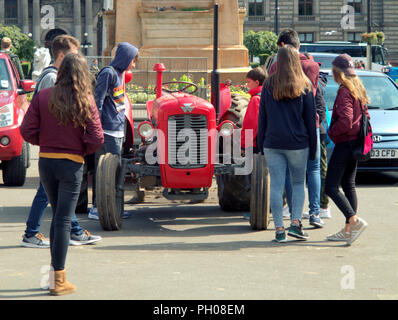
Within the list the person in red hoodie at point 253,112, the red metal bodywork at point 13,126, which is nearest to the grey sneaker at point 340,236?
the person in red hoodie at point 253,112

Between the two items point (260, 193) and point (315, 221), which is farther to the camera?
point (315, 221)

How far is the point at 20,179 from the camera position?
12.2 meters

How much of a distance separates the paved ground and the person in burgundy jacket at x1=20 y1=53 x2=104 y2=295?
1.62 feet

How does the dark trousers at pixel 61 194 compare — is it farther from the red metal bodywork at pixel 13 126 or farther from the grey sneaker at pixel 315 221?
the red metal bodywork at pixel 13 126

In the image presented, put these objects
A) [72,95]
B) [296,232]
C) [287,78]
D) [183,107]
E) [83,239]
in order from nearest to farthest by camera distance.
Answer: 1. [72,95]
2. [287,78]
3. [83,239]
4. [296,232]
5. [183,107]

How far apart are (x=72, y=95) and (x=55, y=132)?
291mm

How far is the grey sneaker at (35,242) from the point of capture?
24.6 ft

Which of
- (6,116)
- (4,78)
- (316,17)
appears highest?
(316,17)

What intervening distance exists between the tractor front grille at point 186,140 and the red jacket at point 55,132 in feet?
8.40

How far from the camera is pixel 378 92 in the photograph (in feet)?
46.2

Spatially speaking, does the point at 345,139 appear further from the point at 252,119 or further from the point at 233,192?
the point at 233,192

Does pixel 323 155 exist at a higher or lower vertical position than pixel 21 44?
lower

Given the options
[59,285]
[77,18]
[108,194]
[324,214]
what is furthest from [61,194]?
[77,18]
